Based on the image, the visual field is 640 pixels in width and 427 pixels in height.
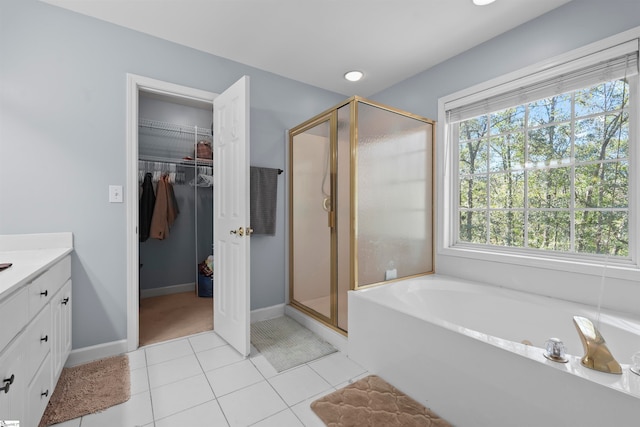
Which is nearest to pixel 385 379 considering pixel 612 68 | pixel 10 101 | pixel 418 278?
pixel 418 278

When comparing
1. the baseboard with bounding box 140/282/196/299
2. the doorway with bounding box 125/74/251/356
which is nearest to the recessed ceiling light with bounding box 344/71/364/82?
the doorway with bounding box 125/74/251/356

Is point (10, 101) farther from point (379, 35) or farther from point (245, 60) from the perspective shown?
point (379, 35)

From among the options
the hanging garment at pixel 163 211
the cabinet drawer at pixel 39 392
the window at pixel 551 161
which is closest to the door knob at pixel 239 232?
the cabinet drawer at pixel 39 392

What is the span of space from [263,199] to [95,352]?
1.67 meters

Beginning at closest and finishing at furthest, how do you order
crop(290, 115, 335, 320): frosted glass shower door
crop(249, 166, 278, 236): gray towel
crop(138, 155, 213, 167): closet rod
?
crop(290, 115, 335, 320): frosted glass shower door < crop(249, 166, 278, 236): gray towel < crop(138, 155, 213, 167): closet rod

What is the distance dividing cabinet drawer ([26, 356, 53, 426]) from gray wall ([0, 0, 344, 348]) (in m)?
0.67

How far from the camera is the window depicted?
1.71 m

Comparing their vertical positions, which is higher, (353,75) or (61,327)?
(353,75)

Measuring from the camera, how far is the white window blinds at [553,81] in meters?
1.62

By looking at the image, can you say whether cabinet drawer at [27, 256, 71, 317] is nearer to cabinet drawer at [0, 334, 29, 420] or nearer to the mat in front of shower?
cabinet drawer at [0, 334, 29, 420]

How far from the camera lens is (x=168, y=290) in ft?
11.6

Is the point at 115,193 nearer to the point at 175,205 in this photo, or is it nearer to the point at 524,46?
the point at 175,205

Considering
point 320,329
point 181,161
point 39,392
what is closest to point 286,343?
point 320,329

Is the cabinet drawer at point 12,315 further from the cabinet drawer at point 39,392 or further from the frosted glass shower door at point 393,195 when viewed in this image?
the frosted glass shower door at point 393,195
